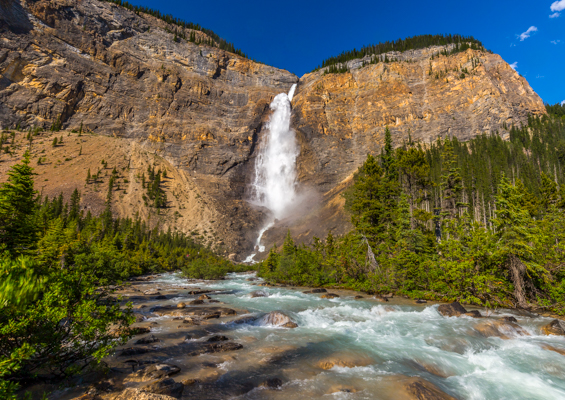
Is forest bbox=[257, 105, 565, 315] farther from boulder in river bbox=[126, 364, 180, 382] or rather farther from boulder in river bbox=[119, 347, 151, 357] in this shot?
boulder in river bbox=[119, 347, 151, 357]

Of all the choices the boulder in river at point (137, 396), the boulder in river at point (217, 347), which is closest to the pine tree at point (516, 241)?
the boulder in river at point (217, 347)

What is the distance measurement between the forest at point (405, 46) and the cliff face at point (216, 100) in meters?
7.11

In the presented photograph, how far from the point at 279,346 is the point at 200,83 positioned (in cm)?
11912

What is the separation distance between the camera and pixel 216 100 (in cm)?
11119

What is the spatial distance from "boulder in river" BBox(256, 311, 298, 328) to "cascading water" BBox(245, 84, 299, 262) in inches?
2974

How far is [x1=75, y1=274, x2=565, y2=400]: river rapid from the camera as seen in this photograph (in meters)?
7.49

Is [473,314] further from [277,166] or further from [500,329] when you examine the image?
[277,166]

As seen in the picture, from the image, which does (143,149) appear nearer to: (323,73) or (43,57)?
(43,57)

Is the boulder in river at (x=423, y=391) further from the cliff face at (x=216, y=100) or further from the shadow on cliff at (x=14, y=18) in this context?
the shadow on cliff at (x=14, y=18)

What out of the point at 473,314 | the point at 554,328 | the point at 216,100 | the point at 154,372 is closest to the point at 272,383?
the point at 154,372

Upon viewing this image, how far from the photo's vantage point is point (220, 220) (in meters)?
86.1

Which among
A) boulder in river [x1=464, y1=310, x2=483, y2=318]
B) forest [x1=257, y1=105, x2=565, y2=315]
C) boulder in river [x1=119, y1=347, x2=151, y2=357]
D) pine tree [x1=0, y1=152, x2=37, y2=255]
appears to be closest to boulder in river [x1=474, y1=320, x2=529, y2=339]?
boulder in river [x1=464, y1=310, x2=483, y2=318]

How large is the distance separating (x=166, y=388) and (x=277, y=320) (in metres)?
8.96

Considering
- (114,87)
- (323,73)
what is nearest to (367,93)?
(323,73)
